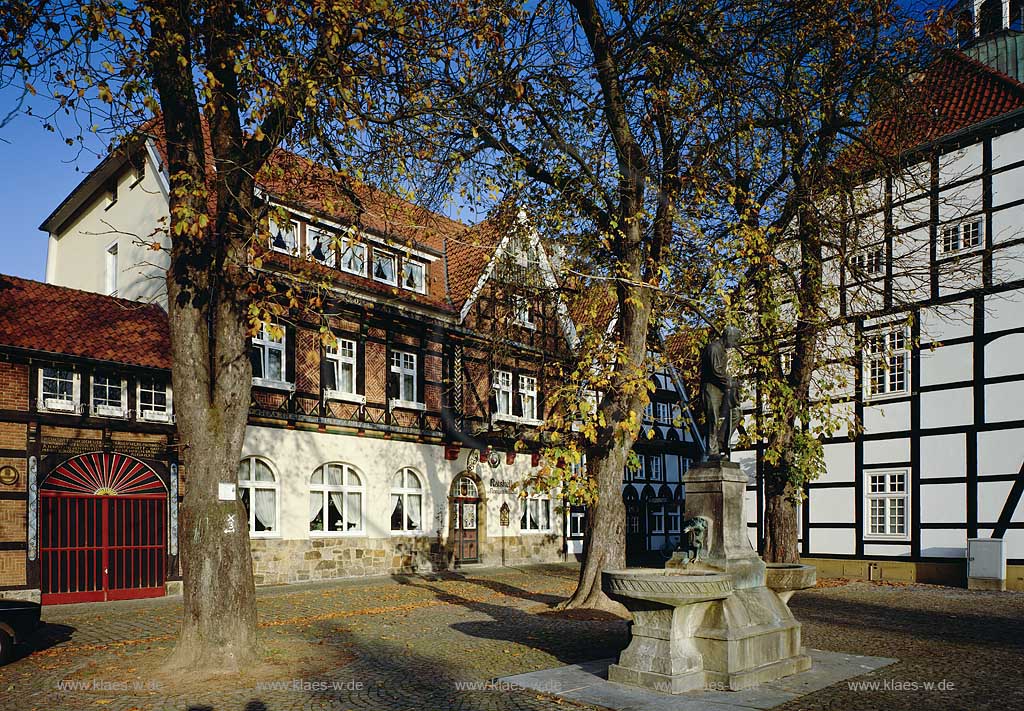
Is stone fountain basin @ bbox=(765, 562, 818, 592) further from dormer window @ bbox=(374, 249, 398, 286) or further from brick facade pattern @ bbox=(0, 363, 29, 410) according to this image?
dormer window @ bbox=(374, 249, 398, 286)

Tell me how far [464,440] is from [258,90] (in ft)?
55.9

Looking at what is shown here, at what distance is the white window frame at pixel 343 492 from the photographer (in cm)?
2153

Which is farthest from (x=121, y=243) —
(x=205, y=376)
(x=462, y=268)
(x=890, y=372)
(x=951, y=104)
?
(x=951, y=104)

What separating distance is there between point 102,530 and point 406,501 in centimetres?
848

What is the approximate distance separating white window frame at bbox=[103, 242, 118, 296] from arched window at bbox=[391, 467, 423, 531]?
349 inches

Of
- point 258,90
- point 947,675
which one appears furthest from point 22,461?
point 947,675

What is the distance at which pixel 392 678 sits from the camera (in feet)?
30.2

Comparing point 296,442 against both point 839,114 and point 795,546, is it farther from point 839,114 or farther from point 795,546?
point 839,114

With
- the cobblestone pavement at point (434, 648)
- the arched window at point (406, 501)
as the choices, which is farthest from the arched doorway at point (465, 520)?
the cobblestone pavement at point (434, 648)

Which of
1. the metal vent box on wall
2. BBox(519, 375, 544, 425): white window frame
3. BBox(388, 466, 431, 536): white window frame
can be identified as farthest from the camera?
BBox(519, 375, 544, 425): white window frame

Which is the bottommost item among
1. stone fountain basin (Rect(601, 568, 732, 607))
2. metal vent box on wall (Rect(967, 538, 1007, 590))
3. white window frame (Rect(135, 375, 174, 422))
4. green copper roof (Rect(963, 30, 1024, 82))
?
metal vent box on wall (Rect(967, 538, 1007, 590))

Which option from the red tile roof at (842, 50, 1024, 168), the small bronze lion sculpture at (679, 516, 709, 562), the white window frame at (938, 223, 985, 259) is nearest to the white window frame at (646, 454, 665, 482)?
the white window frame at (938, 223, 985, 259)

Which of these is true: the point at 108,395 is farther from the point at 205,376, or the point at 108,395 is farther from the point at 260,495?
the point at 205,376

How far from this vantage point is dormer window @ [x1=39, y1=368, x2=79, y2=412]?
16.6 m
